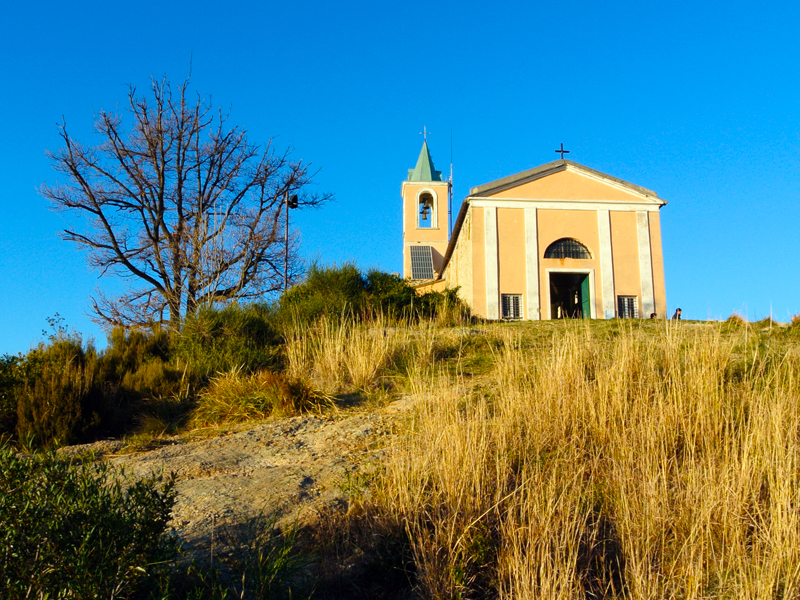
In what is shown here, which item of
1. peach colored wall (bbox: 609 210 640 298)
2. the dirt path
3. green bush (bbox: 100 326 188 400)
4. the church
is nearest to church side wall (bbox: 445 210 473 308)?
the church

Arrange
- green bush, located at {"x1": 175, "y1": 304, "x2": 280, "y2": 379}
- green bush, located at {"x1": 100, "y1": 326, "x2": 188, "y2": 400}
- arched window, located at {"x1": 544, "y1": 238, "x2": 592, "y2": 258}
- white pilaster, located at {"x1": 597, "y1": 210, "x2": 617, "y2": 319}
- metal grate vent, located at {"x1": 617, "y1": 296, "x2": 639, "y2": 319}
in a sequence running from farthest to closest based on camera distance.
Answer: arched window, located at {"x1": 544, "y1": 238, "x2": 592, "y2": 258}, metal grate vent, located at {"x1": 617, "y1": 296, "x2": 639, "y2": 319}, white pilaster, located at {"x1": 597, "y1": 210, "x2": 617, "y2": 319}, green bush, located at {"x1": 175, "y1": 304, "x2": 280, "y2": 379}, green bush, located at {"x1": 100, "y1": 326, "x2": 188, "y2": 400}

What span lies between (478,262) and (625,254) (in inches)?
211

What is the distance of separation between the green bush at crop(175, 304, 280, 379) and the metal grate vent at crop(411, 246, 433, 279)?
28.1m

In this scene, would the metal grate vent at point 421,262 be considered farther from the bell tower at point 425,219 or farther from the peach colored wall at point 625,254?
the peach colored wall at point 625,254

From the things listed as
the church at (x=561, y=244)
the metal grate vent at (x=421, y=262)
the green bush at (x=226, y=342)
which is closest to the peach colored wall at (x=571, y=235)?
the church at (x=561, y=244)

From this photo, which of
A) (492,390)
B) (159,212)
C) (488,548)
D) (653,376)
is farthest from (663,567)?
(159,212)

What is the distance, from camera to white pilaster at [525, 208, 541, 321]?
21094mm

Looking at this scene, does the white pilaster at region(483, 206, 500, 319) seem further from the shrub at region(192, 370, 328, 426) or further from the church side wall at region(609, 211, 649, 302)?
the shrub at region(192, 370, 328, 426)

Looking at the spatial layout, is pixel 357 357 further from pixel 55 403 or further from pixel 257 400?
pixel 55 403

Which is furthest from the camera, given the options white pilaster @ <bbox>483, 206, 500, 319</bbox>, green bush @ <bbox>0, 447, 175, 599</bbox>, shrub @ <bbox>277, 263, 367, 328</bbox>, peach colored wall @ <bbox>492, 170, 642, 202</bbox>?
peach colored wall @ <bbox>492, 170, 642, 202</bbox>

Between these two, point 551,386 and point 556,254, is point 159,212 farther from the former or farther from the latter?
point 551,386

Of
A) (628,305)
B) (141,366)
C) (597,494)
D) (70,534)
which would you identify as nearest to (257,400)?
(141,366)

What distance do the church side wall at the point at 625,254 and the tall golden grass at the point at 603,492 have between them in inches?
623

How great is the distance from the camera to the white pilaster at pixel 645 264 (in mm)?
21469
